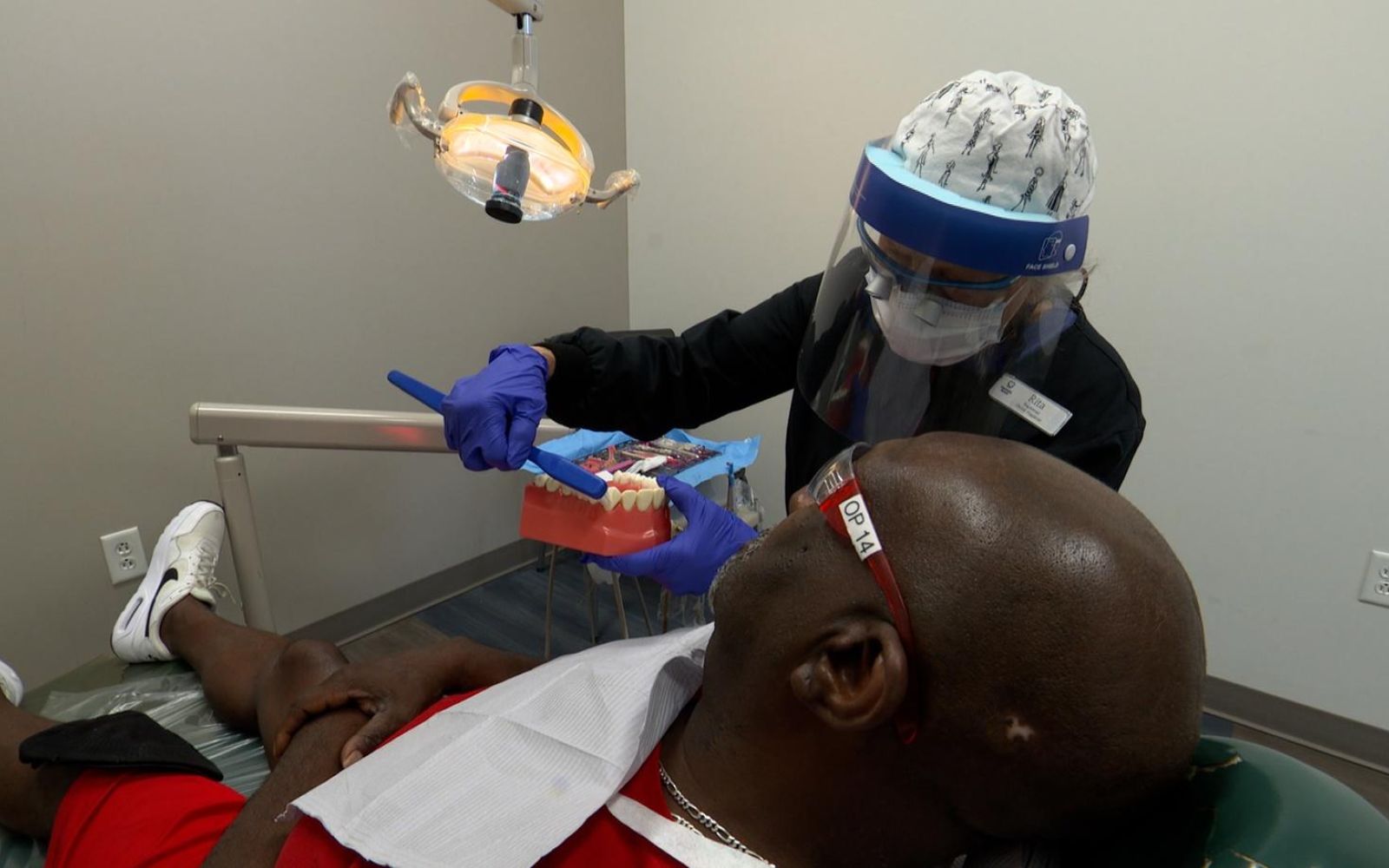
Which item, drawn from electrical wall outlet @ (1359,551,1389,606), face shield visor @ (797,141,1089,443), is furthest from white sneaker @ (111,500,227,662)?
electrical wall outlet @ (1359,551,1389,606)

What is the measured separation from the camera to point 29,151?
1691 millimetres

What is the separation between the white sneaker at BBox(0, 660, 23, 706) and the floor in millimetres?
1097

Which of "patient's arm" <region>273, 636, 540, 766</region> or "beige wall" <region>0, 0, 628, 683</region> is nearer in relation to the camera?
"patient's arm" <region>273, 636, 540, 766</region>

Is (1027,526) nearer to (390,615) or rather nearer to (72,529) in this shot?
(72,529)

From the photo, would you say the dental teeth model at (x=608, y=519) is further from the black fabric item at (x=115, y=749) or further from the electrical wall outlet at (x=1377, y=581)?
the electrical wall outlet at (x=1377, y=581)

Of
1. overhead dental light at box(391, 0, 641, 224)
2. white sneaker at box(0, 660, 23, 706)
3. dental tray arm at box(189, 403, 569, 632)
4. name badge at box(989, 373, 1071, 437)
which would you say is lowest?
white sneaker at box(0, 660, 23, 706)

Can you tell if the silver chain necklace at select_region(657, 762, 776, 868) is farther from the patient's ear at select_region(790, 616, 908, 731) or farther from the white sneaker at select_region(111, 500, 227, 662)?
the white sneaker at select_region(111, 500, 227, 662)

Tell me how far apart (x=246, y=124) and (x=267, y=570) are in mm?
1266

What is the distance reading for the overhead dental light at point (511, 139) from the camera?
3.53 feet

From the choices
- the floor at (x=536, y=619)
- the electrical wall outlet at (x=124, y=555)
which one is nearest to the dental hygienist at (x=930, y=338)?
the floor at (x=536, y=619)

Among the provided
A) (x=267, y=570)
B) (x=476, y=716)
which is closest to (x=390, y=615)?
(x=267, y=570)

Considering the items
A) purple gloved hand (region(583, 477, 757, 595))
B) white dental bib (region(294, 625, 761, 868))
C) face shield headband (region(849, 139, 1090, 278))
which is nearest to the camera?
white dental bib (region(294, 625, 761, 868))

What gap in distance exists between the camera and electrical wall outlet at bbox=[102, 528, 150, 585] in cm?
198

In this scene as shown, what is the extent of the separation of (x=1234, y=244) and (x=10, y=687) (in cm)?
289
